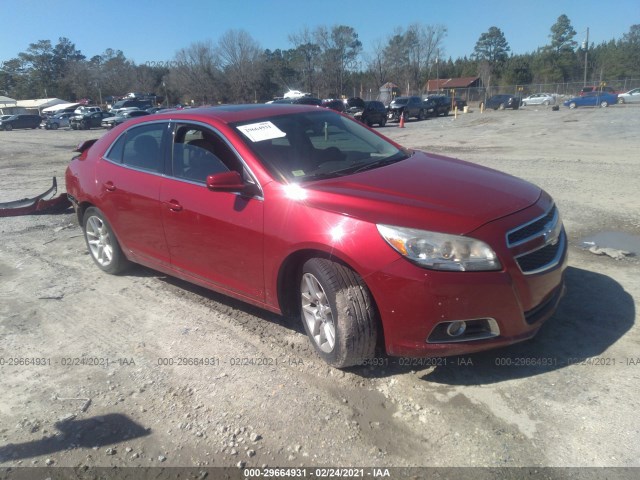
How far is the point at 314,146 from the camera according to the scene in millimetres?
4051

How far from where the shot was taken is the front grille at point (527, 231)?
9.51 ft

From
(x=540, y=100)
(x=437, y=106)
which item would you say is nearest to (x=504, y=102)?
(x=540, y=100)

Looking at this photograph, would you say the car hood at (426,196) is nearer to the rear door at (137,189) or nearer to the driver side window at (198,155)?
the driver side window at (198,155)

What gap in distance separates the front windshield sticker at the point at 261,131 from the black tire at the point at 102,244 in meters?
2.01

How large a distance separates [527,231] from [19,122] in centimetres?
5618

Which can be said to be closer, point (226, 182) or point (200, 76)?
point (226, 182)

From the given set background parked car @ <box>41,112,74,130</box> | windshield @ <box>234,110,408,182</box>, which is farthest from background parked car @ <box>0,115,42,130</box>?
windshield @ <box>234,110,408,182</box>

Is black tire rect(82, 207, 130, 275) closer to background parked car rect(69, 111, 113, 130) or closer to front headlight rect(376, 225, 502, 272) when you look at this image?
front headlight rect(376, 225, 502, 272)

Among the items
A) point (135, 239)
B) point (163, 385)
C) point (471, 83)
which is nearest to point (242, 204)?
point (163, 385)

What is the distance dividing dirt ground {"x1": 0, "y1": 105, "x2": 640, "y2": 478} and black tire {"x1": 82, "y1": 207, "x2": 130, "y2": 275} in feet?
1.01

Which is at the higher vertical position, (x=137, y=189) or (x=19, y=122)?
(x=19, y=122)

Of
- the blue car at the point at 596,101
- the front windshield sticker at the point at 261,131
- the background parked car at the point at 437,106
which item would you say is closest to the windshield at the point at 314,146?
the front windshield sticker at the point at 261,131

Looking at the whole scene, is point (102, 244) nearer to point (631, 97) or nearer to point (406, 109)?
point (406, 109)

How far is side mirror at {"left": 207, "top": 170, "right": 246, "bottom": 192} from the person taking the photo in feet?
11.2
